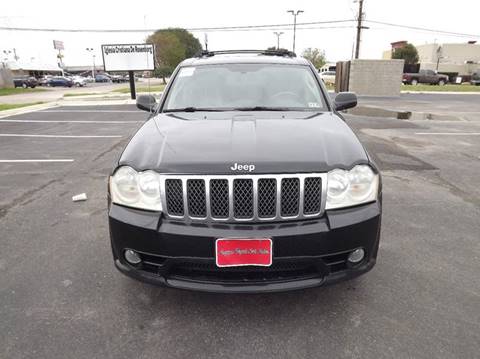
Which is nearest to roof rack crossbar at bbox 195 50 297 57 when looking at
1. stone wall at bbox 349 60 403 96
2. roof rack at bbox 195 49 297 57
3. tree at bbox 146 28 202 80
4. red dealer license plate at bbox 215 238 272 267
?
roof rack at bbox 195 49 297 57

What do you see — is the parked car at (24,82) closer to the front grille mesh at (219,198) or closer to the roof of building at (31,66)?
the roof of building at (31,66)

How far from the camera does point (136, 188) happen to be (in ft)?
7.72

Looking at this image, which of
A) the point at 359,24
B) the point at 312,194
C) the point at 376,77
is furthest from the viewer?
the point at 359,24

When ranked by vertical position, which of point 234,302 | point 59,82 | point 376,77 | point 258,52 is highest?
point 258,52

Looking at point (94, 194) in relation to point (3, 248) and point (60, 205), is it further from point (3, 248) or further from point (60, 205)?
point (3, 248)

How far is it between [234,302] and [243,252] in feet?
2.14

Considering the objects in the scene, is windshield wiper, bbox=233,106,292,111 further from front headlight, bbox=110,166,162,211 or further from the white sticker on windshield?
front headlight, bbox=110,166,162,211

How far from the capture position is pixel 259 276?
227 cm

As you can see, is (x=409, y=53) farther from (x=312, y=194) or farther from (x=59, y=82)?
(x=312, y=194)

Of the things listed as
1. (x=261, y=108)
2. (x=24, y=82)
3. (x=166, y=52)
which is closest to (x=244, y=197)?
(x=261, y=108)

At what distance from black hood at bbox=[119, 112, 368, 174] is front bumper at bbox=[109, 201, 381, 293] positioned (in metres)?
0.32

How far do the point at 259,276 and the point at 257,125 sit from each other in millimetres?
1111

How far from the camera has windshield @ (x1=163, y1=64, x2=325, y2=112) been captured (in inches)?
135

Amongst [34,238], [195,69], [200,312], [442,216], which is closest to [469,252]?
[442,216]
